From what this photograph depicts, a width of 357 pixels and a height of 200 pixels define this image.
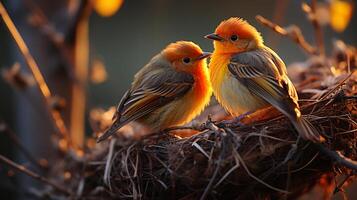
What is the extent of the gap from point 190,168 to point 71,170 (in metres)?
1.11

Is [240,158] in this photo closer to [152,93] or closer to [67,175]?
[152,93]

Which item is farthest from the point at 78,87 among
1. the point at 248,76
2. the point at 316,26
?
the point at 316,26

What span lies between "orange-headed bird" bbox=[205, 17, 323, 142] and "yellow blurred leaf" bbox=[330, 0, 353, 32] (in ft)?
1.78

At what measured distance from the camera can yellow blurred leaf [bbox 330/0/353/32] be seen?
14.2 feet

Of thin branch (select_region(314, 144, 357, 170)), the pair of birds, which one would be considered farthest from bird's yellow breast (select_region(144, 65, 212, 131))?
thin branch (select_region(314, 144, 357, 170))

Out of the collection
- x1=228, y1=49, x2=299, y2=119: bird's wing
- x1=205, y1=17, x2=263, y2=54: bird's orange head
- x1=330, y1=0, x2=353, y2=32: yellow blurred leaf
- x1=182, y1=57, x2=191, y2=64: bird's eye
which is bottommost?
x1=182, y1=57, x2=191, y2=64: bird's eye

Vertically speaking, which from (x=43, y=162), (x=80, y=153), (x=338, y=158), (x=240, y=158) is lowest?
(x=43, y=162)

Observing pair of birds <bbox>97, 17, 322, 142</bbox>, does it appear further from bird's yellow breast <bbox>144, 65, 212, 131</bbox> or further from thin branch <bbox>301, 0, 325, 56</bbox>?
thin branch <bbox>301, 0, 325, 56</bbox>

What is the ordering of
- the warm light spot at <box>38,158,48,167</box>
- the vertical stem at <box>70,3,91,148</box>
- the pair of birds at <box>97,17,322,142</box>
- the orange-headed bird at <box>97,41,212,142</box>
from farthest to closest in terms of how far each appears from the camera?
the vertical stem at <box>70,3,91,148</box> < the warm light spot at <box>38,158,48,167</box> < the orange-headed bird at <box>97,41,212,142</box> < the pair of birds at <box>97,17,322,142</box>

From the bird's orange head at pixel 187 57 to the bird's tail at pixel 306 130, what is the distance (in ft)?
4.13

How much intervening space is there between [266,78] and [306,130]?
22.8 inches

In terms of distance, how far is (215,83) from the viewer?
4.17 metres

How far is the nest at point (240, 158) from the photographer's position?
3432mm

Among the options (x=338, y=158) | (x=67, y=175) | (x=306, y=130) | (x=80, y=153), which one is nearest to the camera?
(x=338, y=158)
